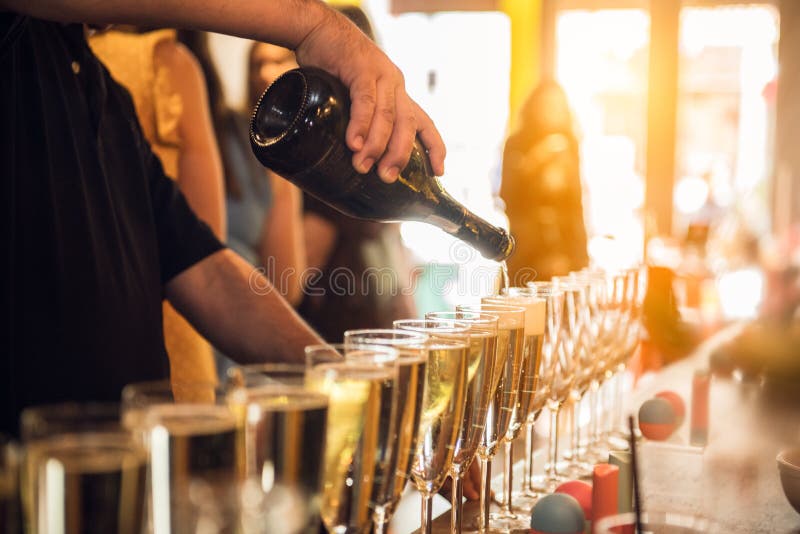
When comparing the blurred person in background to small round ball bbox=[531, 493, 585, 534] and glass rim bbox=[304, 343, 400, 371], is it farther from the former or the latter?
glass rim bbox=[304, 343, 400, 371]

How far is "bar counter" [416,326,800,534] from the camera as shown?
999mm

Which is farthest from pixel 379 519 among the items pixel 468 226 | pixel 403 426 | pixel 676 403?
pixel 676 403

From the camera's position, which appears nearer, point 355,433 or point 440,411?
point 355,433

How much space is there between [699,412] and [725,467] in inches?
6.5

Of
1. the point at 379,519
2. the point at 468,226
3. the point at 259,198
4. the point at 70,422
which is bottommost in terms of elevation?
the point at 379,519

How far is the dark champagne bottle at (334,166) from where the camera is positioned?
97cm

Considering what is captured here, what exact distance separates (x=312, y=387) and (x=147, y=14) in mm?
518

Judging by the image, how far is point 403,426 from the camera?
0.65 m

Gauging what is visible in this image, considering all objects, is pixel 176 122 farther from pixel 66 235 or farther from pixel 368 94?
pixel 368 94

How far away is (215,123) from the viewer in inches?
127

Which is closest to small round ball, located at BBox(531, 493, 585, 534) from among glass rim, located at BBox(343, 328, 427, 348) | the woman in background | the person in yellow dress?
glass rim, located at BBox(343, 328, 427, 348)

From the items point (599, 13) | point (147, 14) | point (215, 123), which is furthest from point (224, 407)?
point (599, 13)

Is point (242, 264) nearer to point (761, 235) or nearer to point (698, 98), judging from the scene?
point (698, 98)

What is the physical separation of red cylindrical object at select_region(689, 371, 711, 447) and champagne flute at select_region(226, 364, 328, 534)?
3.05 ft
